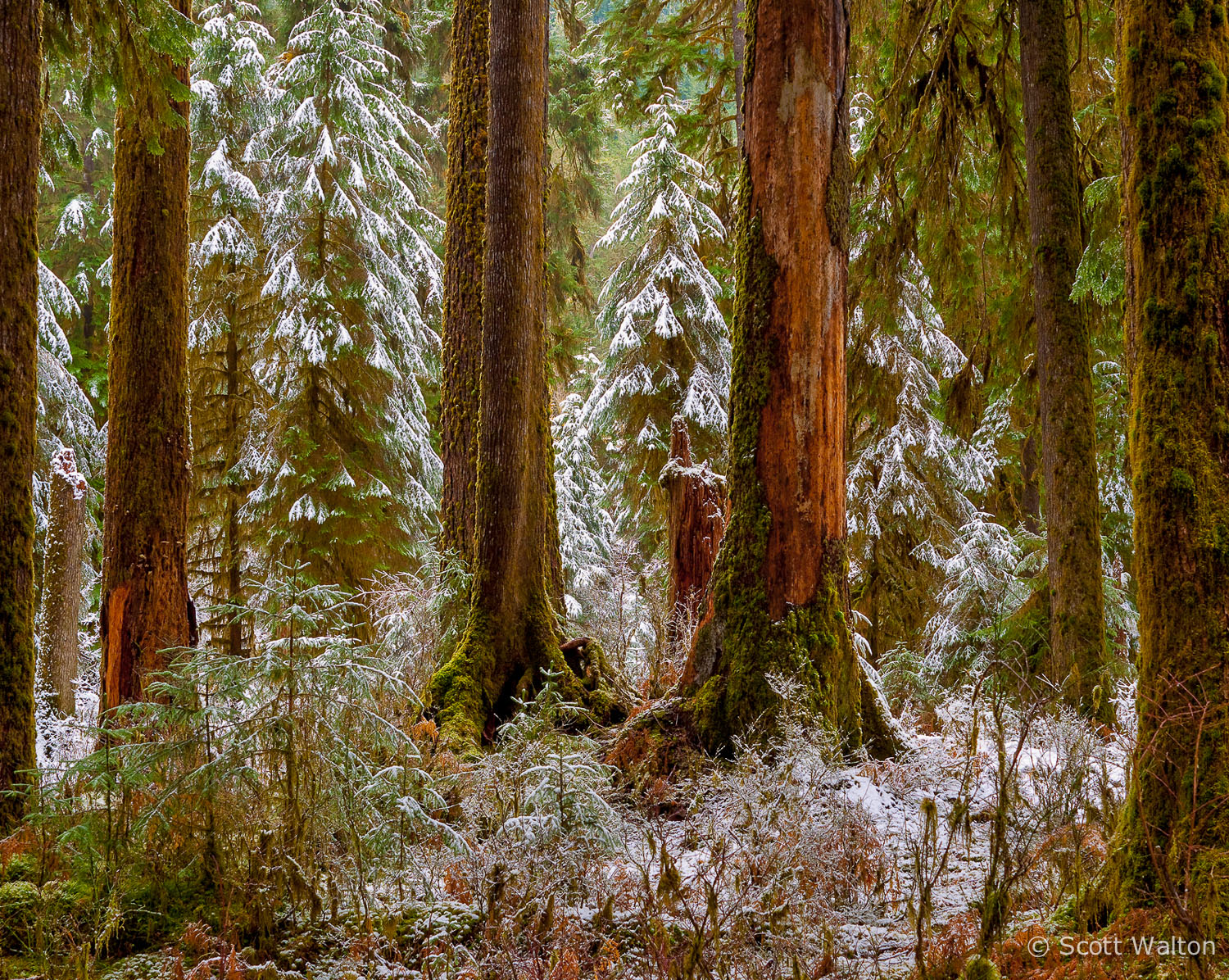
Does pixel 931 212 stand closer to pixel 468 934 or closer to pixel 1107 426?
pixel 1107 426

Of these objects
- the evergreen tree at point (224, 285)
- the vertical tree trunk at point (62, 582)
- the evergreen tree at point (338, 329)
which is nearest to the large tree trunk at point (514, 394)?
the vertical tree trunk at point (62, 582)

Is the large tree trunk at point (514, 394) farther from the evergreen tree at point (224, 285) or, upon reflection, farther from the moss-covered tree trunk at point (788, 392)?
the evergreen tree at point (224, 285)

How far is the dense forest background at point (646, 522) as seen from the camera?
9.11ft

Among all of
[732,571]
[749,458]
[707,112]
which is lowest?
[732,571]

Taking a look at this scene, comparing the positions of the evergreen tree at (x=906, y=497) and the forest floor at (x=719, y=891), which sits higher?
the evergreen tree at (x=906, y=497)

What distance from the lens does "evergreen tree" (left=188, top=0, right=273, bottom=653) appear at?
1408cm

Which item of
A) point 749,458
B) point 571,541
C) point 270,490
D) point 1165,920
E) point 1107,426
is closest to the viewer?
point 1165,920

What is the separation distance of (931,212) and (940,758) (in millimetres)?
5450

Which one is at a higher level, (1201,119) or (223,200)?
(223,200)

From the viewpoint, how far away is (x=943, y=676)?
10.6 meters

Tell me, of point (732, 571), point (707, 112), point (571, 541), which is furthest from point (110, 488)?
point (571, 541)

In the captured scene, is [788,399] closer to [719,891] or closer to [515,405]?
[515,405]

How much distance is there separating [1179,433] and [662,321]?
481 inches

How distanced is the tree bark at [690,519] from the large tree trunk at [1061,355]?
3378mm
